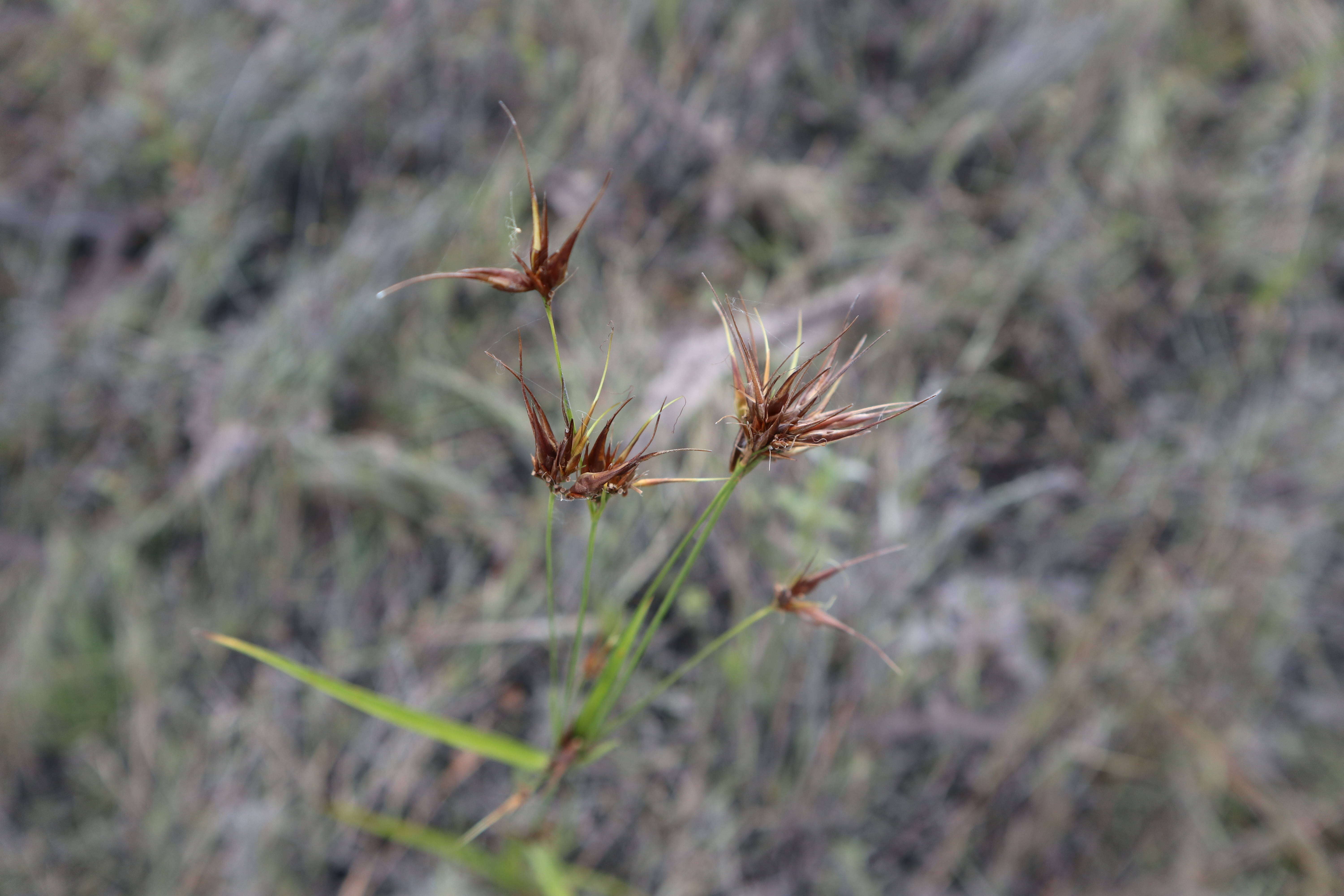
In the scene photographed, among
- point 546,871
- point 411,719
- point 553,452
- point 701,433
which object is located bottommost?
point 546,871

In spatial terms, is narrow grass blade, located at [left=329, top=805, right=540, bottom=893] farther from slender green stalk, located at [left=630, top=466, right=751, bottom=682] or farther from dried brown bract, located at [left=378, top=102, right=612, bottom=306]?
dried brown bract, located at [left=378, top=102, right=612, bottom=306]

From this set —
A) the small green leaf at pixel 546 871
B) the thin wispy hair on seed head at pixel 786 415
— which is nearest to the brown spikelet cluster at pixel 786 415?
the thin wispy hair on seed head at pixel 786 415

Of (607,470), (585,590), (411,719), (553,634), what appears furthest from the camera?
(411,719)

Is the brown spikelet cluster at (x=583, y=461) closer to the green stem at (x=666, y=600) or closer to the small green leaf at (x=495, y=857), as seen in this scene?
the green stem at (x=666, y=600)

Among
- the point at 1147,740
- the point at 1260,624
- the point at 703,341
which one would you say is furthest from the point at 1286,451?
the point at 703,341

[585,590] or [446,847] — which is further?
[446,847]

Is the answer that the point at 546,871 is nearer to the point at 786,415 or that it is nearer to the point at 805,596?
the point at 805,596

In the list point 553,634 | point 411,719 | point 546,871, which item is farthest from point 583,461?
point 546,871
